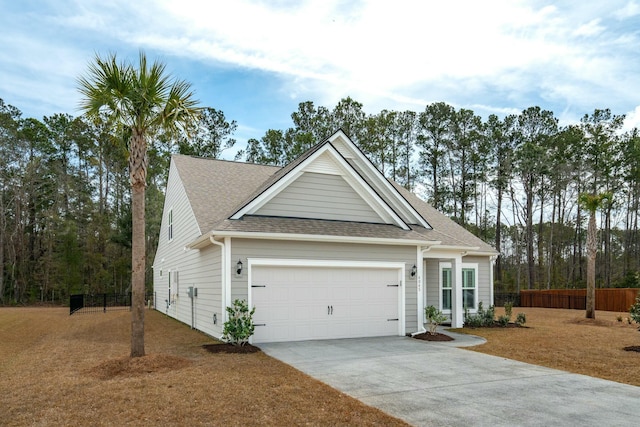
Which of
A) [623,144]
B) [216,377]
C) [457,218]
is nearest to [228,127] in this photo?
[457,218]

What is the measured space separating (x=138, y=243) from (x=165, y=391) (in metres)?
3.16

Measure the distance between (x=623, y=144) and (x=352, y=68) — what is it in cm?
2899

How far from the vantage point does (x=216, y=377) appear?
7.57 metres

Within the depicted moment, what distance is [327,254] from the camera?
12.3 m

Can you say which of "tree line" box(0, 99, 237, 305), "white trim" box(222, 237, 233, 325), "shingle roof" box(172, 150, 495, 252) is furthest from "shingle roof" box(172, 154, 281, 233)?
"tree line" box(0, 99, 237, 305)

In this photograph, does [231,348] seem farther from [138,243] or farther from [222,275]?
[138,243]

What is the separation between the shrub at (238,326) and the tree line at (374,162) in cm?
2378

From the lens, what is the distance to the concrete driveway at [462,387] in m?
5.69

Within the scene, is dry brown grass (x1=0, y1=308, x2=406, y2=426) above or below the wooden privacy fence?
above

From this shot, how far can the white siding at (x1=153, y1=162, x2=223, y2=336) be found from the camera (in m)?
12.5

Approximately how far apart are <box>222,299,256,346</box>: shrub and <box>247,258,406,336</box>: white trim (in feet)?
2.15

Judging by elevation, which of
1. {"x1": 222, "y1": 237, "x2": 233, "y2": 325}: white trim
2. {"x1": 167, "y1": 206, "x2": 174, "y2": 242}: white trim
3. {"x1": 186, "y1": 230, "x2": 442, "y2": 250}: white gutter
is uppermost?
{"x1": 167, "y1": 206, "x2": 174, "y2": 242}: white trim

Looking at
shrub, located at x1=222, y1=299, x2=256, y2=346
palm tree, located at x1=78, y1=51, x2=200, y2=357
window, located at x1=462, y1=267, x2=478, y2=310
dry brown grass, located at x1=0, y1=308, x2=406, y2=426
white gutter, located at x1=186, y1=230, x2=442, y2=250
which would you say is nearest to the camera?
dry brown grass, located at x1=0, y1=308, x2=406, y2=426

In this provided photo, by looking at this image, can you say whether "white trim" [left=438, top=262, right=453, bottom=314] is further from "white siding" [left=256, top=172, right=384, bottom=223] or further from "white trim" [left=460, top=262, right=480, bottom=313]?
"white siding" [left=256, top=172, right=384, bottom=223]
